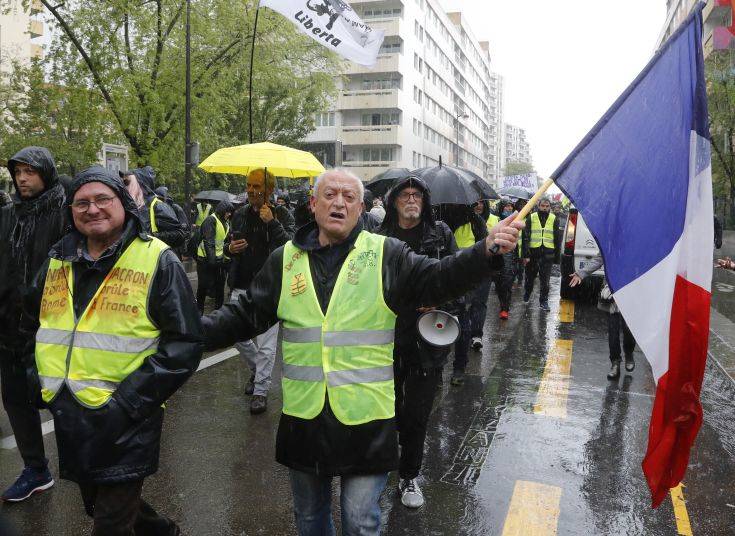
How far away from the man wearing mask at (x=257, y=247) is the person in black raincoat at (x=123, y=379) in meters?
2.96

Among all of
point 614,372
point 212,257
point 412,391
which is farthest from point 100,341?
point 212,257

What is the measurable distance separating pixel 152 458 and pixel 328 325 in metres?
0.88

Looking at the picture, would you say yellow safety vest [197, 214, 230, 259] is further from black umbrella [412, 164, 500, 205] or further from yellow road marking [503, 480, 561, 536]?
yellow road marking [503, 480, 561, 536]

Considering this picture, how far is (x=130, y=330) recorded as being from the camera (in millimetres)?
2555

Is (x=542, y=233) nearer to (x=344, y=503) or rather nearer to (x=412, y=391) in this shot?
(x=412, y=391)

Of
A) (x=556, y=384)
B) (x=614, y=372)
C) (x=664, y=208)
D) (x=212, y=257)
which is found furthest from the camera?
(x=212, y=257)

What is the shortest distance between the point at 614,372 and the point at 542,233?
459cm

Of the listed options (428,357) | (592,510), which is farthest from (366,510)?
(592,510)

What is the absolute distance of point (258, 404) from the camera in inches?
219

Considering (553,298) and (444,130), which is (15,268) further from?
(444,130)

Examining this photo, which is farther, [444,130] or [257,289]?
[444,130]

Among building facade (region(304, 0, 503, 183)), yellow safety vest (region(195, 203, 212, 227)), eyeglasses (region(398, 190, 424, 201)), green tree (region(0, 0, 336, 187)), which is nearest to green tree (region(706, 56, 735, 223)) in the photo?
green tree (region(0, 0, 336, 187))

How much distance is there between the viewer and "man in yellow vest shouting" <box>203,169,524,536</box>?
2533 mm

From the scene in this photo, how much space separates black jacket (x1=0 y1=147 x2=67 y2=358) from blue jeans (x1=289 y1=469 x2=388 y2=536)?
6.38ft
